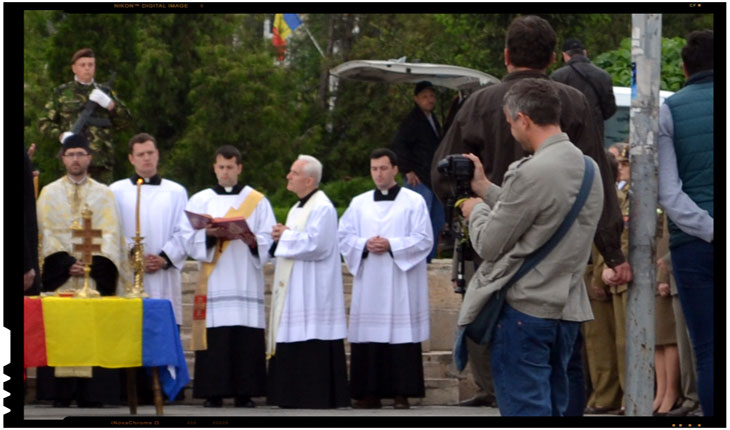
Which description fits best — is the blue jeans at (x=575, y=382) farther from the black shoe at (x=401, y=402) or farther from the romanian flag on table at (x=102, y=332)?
the black shoe at (x=401, y=402)

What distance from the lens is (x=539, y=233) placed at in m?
6.70

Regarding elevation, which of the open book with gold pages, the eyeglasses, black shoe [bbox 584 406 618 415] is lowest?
black shoe [bbox 584 406 618 415]

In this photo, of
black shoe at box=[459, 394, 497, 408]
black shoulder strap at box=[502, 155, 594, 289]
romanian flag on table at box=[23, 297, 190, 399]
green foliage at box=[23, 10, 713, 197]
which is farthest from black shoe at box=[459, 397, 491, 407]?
green foliage at box=[23, 10, 713, 197]

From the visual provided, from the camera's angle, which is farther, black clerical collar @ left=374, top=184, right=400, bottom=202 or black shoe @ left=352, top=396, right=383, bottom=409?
black clerical collar @ left=374, top=184, right=400, bottom=202

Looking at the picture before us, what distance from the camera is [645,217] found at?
7711mm

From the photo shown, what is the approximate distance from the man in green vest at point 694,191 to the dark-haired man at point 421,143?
6.50 meters

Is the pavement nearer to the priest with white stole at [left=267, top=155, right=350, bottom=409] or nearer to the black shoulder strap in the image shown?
the priest with white stole at [left=267, top=155, right=350, bottom=409]

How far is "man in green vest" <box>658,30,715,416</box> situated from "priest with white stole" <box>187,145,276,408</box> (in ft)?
16.8

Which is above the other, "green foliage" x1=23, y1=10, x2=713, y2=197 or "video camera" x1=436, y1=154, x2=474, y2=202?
"green foliage" x1=23, y1=10, x2=713, y2=197

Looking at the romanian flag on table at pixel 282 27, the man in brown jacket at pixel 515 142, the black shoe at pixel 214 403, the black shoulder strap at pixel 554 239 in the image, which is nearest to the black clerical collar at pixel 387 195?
the black shoe at pixel 214 403

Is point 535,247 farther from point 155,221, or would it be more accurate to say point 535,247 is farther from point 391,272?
point 155,221

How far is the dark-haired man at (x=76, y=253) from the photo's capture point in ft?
39.5

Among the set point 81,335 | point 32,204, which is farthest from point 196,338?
point 32,204

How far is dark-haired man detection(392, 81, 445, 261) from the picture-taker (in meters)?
14.5
